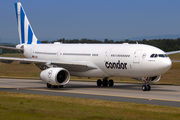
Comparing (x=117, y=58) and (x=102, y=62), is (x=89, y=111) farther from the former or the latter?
(x=102, y=62)

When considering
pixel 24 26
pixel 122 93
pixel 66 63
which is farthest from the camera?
pixel 24 26

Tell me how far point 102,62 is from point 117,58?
1.62 m

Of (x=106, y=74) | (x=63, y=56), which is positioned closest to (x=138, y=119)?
(x=106, y=74)

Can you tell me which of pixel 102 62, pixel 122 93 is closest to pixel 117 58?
pixel 102 62

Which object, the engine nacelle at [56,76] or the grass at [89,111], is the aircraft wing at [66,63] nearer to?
the engine nacelle at [56,76]

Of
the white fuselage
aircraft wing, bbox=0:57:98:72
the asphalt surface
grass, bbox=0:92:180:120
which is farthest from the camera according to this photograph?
aircraft wing, bbox=0:57:98:72

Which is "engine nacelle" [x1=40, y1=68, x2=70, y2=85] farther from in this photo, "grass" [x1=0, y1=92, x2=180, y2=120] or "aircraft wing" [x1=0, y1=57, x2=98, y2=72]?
"grass" [x1=0, y1=92, x2=180, y2=120]

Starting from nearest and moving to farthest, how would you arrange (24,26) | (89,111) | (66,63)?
(89,111) < (66,63) < (24,26)

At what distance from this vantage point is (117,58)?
82.2 ft

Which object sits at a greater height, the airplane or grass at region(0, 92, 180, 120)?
the airplane

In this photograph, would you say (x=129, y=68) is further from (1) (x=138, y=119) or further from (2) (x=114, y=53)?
(1) (x=138, y=119)

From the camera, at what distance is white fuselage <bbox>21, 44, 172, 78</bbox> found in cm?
2302

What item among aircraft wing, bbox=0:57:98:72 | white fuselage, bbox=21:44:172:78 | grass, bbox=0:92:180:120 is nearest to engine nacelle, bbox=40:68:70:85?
aircraft wing, bbox=0:57:98:72

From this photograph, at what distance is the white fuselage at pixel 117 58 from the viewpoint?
906 inches
